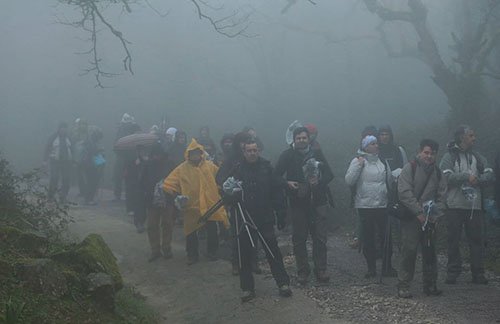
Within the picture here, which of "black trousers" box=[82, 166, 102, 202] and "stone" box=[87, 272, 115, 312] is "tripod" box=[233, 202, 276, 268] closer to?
"stone" box=[87, 272, 115, 312]

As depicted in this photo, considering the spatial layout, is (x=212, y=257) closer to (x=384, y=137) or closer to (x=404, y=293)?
(x=384, y=137)

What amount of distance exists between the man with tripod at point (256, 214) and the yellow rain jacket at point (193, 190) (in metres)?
1.85

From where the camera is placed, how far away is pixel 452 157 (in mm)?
7570

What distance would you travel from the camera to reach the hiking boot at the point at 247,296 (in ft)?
22.4

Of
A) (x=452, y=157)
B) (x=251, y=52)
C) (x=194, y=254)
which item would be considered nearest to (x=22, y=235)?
(x=194, y=254)

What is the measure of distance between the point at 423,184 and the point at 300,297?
195cm

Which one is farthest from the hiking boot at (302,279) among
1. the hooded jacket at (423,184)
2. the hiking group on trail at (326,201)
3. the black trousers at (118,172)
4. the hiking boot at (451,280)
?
the black trousers at (118,172)

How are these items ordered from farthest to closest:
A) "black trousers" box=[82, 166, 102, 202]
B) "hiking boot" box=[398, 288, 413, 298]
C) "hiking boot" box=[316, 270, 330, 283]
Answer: "black trousers" box=[82, 166, 102, 202] → "hiking boot" box=[316, 270, 330, 283] → "hiking boot" box=[398, 288, 413, 298]

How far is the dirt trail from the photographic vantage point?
6.11m

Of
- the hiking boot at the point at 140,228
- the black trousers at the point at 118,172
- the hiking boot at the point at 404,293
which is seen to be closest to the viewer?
the hiking boot at the point at 404,293

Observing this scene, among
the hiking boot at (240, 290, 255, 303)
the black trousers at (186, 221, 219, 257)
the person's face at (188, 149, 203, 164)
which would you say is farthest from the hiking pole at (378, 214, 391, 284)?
the person's face at (188, 149, 203, 164)

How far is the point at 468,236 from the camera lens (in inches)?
296

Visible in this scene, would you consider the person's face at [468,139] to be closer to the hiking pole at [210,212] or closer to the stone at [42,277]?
the hiking pole at [210,212]

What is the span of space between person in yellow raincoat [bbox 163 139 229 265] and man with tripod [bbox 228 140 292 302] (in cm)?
187
